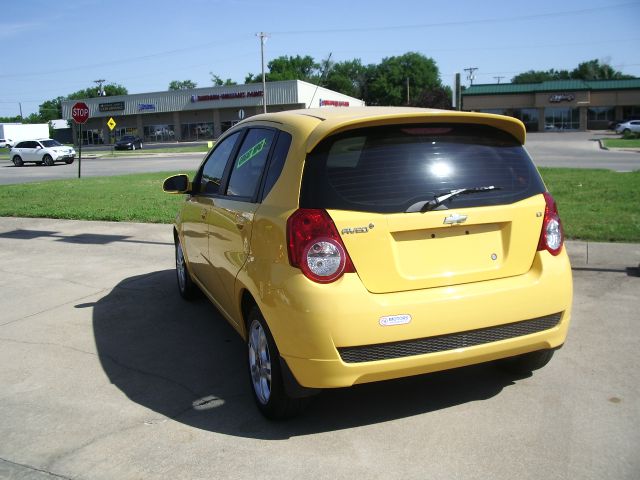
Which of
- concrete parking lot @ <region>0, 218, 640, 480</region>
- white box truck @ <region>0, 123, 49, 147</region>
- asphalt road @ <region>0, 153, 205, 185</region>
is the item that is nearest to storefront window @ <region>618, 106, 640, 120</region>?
asphalt road @ <region>0, 153, 205, 185</region>

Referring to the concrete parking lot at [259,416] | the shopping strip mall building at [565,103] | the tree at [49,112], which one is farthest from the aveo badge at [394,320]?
the tree at [49,112]

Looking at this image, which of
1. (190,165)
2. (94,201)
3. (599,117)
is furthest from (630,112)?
(94,201)

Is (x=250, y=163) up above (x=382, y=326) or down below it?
above

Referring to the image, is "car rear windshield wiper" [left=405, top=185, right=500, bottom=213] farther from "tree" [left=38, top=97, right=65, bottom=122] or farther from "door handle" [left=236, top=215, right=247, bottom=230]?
"tree" [left=38, top=97, right=65, bottom=122]

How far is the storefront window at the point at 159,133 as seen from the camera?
75062mm

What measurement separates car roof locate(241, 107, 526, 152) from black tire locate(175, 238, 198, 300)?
8.73 feet

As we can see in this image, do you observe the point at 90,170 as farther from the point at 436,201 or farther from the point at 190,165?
the point at 436,201

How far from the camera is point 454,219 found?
10.9ft

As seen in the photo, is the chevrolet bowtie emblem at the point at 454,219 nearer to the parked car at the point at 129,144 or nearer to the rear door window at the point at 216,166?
the rear door window at the point at 216,166

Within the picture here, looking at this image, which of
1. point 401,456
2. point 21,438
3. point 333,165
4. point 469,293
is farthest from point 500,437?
point 21,438

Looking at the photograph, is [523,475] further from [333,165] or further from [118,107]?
[118,107]

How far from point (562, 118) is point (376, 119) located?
78838 mm

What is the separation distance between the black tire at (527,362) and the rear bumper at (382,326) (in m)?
0.61

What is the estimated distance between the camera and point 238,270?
12.8ft
